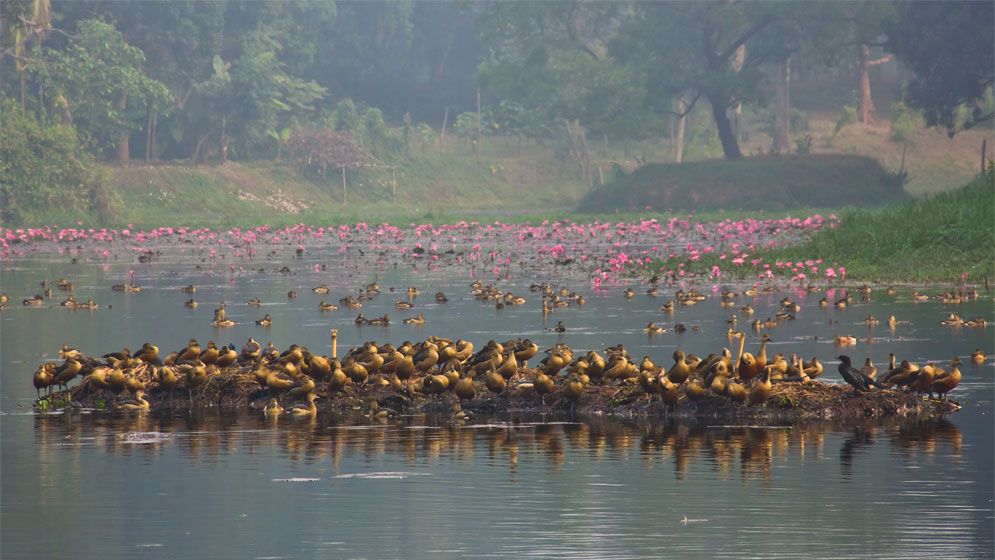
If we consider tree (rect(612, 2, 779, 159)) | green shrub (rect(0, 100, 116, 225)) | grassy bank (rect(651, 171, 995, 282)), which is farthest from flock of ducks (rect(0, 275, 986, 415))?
tree (rect(612, 2, 779, 159))

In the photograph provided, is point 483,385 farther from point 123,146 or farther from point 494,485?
point 123,146

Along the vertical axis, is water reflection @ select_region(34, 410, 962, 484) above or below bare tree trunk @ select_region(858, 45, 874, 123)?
below

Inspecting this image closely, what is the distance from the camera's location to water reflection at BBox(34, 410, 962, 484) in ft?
65.7

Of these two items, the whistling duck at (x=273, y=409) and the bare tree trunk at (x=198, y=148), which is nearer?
the whistling duck at (x=273, y=409)

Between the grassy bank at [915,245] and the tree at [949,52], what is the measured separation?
31157mm

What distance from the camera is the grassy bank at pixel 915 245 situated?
4369cm

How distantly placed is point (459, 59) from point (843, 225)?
282 feet

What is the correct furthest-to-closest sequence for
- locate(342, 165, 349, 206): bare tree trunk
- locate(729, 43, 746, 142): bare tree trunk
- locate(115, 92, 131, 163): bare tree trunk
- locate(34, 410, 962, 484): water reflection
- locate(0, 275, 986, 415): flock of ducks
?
locate(729, 43, 746, 142): bare tree trunk
locate(342, 165, 349, 206): bare tree trunk
locate(115, 92, 131, 163): bare tree trunk
locate(0, 275, 986, 415): flock of ducks
locate(34, 410, 962, 484): water reflection

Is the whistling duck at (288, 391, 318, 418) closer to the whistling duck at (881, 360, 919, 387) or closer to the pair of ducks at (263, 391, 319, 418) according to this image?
the pair of ducks at (263, 391, 319, 418)

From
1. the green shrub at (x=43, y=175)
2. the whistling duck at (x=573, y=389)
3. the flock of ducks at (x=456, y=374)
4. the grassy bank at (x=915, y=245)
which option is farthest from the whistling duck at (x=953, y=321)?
the green shrub at (x=43, y=175)

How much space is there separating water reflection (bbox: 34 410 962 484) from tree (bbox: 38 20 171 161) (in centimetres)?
6859

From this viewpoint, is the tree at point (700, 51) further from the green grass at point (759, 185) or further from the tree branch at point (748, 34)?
the green grass at point (759, 185)

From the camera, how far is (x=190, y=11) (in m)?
103

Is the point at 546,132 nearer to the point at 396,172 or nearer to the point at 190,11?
the point at 396,172
